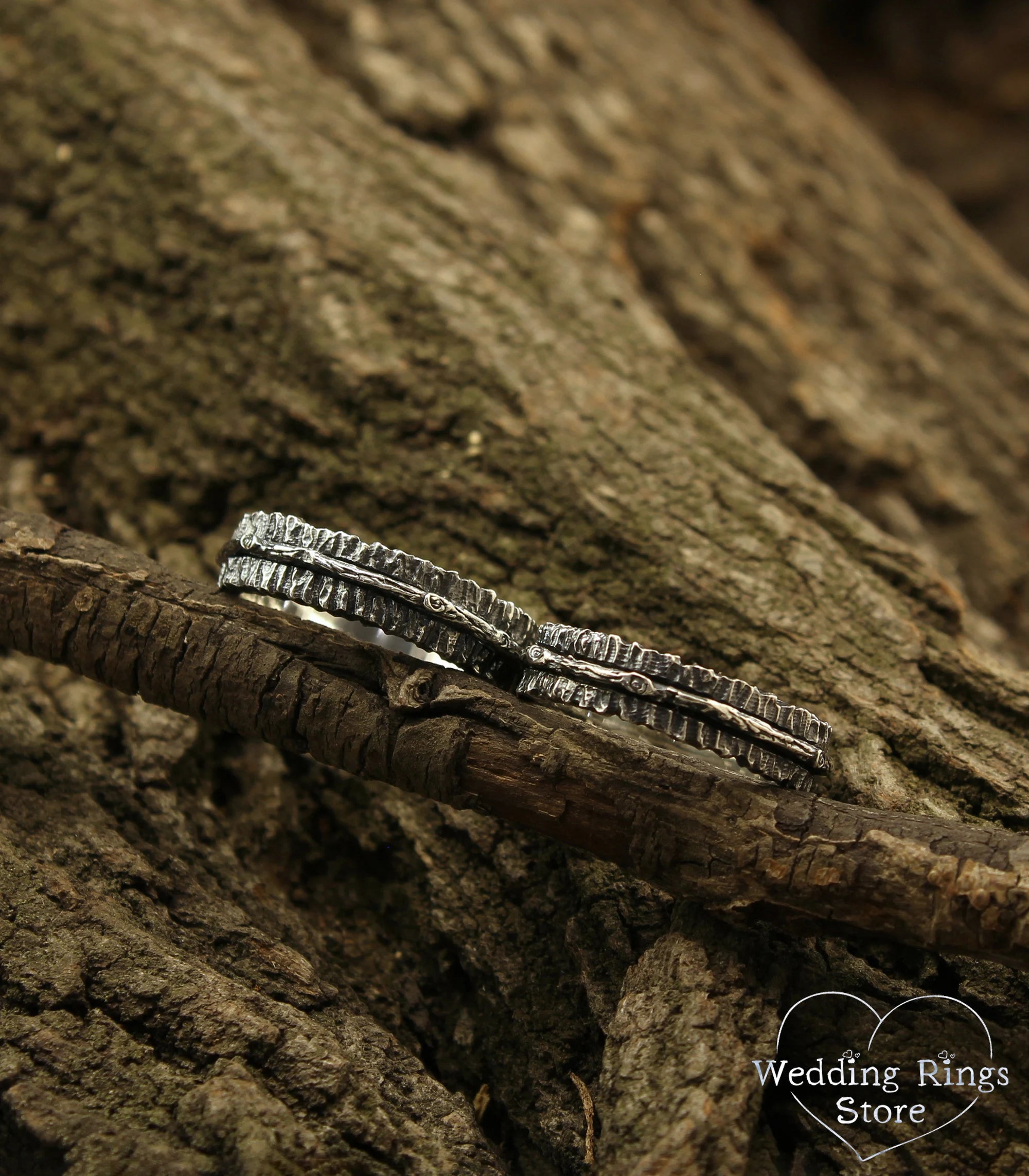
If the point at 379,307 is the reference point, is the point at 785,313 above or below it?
above

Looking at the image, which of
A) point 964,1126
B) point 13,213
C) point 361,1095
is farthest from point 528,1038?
point 13,213

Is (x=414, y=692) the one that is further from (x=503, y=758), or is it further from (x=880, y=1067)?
(x=880, y=1067)

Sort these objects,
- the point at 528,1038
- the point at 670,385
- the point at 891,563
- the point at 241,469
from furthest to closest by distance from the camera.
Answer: the point at 670,385 → the point at 241,469 → the point at 891,563 → the point at 528,1038

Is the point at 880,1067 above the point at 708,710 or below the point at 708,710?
below

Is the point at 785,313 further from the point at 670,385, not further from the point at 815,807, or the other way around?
the point at 815,807

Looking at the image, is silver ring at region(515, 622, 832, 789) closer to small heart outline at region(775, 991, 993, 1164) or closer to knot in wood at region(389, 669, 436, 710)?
knot in wood at region(389, 669, 436, 710)

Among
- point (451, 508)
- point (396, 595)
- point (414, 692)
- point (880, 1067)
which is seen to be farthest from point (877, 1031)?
point (451, 508)

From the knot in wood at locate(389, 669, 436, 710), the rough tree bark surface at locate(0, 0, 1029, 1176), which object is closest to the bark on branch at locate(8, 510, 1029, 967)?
the knot in wood at locate(389, 669, 436, 710)
